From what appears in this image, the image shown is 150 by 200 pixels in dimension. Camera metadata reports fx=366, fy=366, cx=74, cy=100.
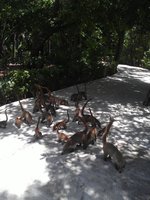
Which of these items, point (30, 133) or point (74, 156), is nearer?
point (74, 156)

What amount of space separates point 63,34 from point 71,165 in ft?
40.9

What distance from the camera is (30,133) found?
10445 millimetres

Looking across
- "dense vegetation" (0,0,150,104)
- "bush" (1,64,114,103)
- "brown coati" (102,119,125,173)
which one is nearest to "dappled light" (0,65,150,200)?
"brown coati" (102,119,125,173)

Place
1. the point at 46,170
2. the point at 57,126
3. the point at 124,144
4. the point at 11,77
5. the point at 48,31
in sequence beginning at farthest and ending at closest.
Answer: the point at 48,31
the point at 11,77
the point at 57,126
the point at 124,144
the point at 46,170

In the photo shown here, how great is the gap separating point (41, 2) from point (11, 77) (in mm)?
4355

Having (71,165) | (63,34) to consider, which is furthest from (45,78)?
(71,165)

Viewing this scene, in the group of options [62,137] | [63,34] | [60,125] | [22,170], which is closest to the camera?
[22,170]

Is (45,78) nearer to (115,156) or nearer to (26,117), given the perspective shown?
(26,117)

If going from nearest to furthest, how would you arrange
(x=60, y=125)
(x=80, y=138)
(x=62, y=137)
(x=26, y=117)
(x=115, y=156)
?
(x=115, y=156) → (x=80, y=138) → (x=62, y=137) → (x=60, y=125) → (x=26, y=117)

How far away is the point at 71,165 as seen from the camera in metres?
8.15

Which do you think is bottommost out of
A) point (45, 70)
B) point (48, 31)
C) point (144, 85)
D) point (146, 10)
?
point (144, 85)

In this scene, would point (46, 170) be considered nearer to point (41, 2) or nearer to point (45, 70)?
point (45, 70)

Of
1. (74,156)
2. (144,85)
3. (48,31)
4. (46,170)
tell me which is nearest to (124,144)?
(74,156)

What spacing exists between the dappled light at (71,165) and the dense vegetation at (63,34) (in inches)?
151
